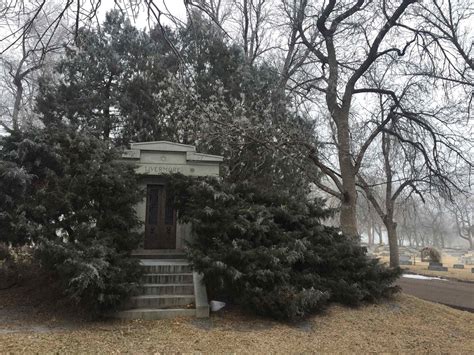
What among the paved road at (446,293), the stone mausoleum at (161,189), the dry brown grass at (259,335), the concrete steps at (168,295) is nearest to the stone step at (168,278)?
the concrete steps at (168,295)

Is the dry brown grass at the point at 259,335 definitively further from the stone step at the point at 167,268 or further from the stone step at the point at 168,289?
the stone step at the point at 167,268

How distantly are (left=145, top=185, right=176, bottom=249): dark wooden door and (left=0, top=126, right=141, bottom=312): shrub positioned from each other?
2249 mm

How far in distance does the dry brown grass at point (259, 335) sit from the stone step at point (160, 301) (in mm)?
568

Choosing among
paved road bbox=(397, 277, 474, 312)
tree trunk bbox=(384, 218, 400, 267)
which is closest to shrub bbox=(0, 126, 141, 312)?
paved road bbox=(397, 277, 474, 312)

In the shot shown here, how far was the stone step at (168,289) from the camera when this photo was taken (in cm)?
802

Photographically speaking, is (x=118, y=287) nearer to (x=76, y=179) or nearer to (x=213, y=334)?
(x=213, y=334)

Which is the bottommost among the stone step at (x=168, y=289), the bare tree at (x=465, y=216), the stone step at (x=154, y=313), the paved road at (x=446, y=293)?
the paved road at (x=446, y=293)

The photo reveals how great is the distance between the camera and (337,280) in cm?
888

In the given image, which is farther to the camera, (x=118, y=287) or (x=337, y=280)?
(x=337, y=280)

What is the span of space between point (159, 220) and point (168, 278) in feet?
9.86

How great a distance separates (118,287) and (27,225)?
213 centimetres

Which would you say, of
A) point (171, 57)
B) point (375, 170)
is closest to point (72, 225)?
point (171, 57)

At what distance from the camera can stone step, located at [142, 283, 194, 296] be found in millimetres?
8023

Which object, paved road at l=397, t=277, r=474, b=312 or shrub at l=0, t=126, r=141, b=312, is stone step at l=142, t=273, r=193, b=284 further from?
paved road at l=397, t=277, r=474, b=312
